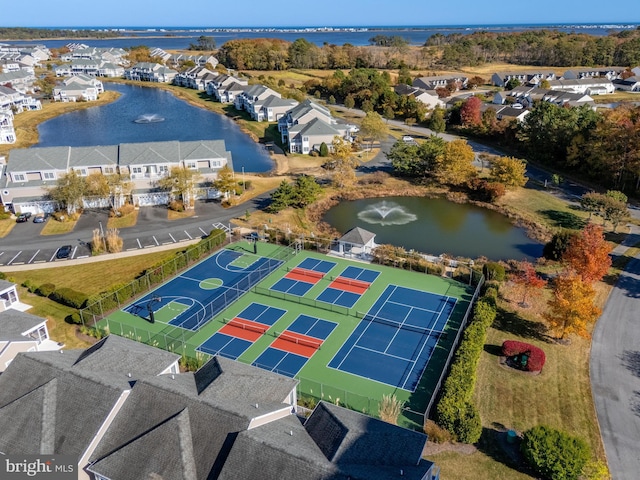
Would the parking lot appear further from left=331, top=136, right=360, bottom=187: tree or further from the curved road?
left=331, top=136, right=360, bottom=187: tree

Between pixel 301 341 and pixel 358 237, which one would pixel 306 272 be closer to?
pixel 358 237

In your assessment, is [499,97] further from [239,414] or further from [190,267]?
[239,414]

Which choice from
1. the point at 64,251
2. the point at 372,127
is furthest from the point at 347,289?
the point at 372,127

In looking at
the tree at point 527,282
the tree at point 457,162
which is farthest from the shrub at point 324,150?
the tree at point 527,282

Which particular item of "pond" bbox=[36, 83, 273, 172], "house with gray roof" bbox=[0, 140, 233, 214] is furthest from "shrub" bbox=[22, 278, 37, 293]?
"pond" bbox=[36, 83, 273, 172]

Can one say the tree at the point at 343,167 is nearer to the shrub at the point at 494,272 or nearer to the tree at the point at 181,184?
the tree at the point at 181,184

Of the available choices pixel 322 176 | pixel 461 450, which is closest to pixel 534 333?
pixel 461 450
